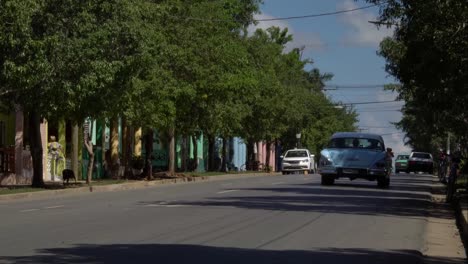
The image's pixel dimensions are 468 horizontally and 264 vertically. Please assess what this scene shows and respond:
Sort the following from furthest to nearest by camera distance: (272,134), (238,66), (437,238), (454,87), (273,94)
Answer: (272,134) → (273,94) → (238,66) → (454,87) → (437,238)

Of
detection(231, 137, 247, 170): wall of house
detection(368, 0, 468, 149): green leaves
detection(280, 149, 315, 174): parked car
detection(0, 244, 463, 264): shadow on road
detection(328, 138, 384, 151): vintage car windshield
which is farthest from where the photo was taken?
detection(231, 137, 247, 170): wall of house

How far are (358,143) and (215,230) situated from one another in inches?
607

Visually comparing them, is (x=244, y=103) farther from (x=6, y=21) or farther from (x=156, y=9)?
(x=6, y=21)

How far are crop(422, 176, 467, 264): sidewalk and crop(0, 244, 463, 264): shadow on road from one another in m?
0.33

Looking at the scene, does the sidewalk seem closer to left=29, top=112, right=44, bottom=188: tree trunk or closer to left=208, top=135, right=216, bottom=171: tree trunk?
left=29, top=112, right=44, bottom=188: tree trunk

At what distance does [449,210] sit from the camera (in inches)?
824

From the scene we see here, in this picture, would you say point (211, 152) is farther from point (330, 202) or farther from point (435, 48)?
point (435, 48)

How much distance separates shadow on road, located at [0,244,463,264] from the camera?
1064 cm

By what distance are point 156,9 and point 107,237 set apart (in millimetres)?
16168

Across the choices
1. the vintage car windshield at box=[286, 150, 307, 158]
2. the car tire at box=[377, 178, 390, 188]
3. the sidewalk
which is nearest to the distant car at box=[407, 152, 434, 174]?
the vintage car windshield at box=[286, 150, 307, 158]

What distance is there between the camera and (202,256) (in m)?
11.0

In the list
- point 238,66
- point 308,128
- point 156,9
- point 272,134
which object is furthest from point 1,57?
point 308,128

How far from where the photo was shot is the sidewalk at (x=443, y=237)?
1206cm

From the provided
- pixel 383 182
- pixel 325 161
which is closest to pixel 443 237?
pixel 325 161
